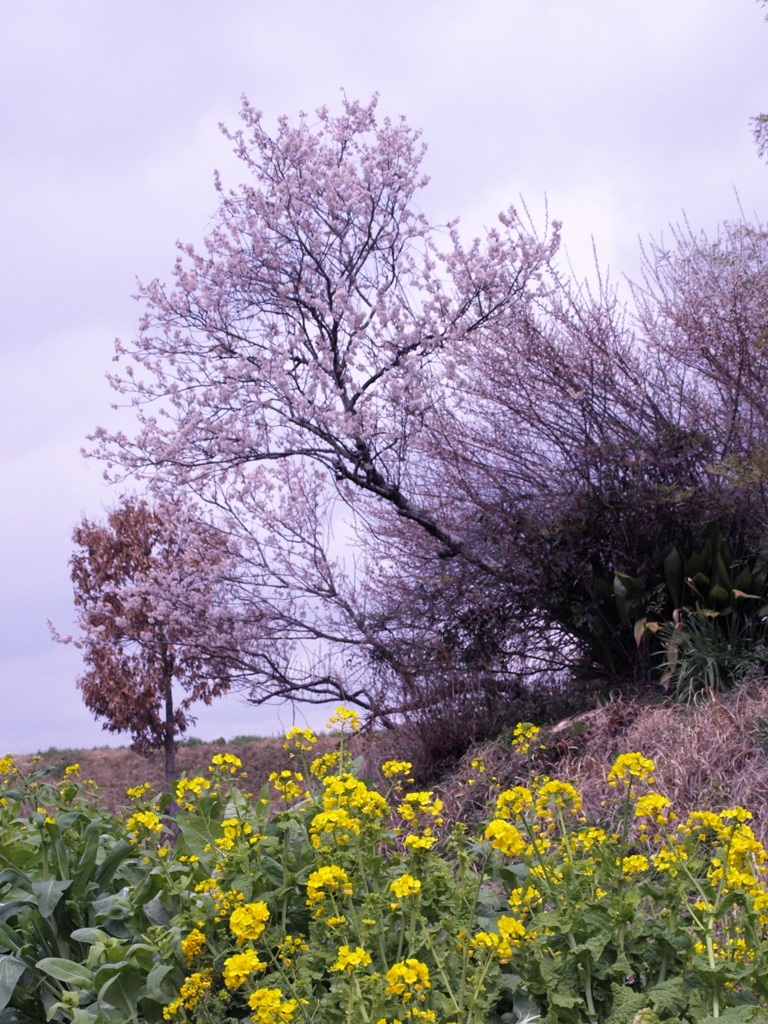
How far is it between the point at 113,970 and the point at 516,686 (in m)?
5.43

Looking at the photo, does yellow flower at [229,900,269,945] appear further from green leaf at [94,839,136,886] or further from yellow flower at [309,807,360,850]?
green leaf at [94,839,136,886]

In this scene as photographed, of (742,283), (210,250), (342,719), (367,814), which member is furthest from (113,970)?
(742,283)

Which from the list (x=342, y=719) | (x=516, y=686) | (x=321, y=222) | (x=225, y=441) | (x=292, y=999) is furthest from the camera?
(x=321, y=222)

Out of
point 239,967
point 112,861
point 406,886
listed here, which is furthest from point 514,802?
point 112,861

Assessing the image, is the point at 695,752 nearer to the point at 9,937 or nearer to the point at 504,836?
the point at 504,836

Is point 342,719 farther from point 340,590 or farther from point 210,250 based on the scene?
point 210,250

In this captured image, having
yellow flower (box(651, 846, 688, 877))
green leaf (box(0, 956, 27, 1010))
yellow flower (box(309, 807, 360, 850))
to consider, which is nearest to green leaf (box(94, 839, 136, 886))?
green leaf (box(0, 956, 27, 1010))

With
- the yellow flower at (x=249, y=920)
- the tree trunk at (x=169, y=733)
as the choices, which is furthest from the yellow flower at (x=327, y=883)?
the tree trunk at (x=169, y=733)

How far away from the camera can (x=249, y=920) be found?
7.18 feet

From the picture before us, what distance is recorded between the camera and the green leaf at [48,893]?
282cm

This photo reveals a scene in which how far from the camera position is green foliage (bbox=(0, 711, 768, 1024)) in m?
2.15

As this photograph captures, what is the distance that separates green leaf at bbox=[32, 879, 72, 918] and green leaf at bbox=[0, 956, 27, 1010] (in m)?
0.15

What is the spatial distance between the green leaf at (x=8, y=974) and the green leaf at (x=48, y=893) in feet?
0.50

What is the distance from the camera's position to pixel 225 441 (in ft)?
26.3
